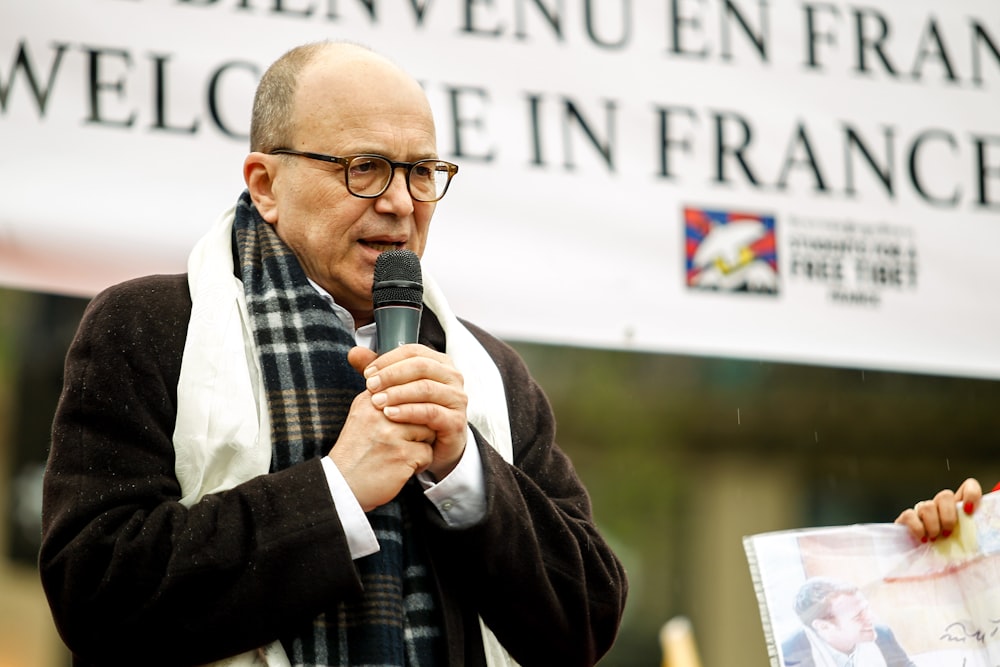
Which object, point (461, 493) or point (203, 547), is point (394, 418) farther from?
point (203, 547)

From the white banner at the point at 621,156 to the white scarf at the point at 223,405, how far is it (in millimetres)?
1200

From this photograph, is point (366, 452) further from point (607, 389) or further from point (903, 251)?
point (607, 389)

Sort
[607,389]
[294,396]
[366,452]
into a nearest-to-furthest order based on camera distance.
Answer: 1. [366,452]
2. [294,396]
3. [607,389]

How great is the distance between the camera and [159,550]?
2.09 m

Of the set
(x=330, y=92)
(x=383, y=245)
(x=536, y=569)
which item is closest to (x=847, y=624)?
(x=536, y=569)

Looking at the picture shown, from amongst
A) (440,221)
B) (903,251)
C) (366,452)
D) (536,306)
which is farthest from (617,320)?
(366,452)

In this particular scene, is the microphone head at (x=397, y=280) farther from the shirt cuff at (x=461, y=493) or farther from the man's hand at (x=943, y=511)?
the man's hand at (x=943, y=511)

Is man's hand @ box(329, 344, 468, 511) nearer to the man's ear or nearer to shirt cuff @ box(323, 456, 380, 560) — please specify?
shirt cuff @ box(323, 456, 380, 560)

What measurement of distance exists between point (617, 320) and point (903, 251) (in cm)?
98

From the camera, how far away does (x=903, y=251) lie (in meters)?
4.27

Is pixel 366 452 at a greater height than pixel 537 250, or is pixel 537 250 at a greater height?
pixel 537 250

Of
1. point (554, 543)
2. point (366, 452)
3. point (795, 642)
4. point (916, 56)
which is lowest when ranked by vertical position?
point (795, 642)

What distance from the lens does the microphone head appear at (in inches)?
87.7

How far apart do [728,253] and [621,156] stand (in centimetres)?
42
